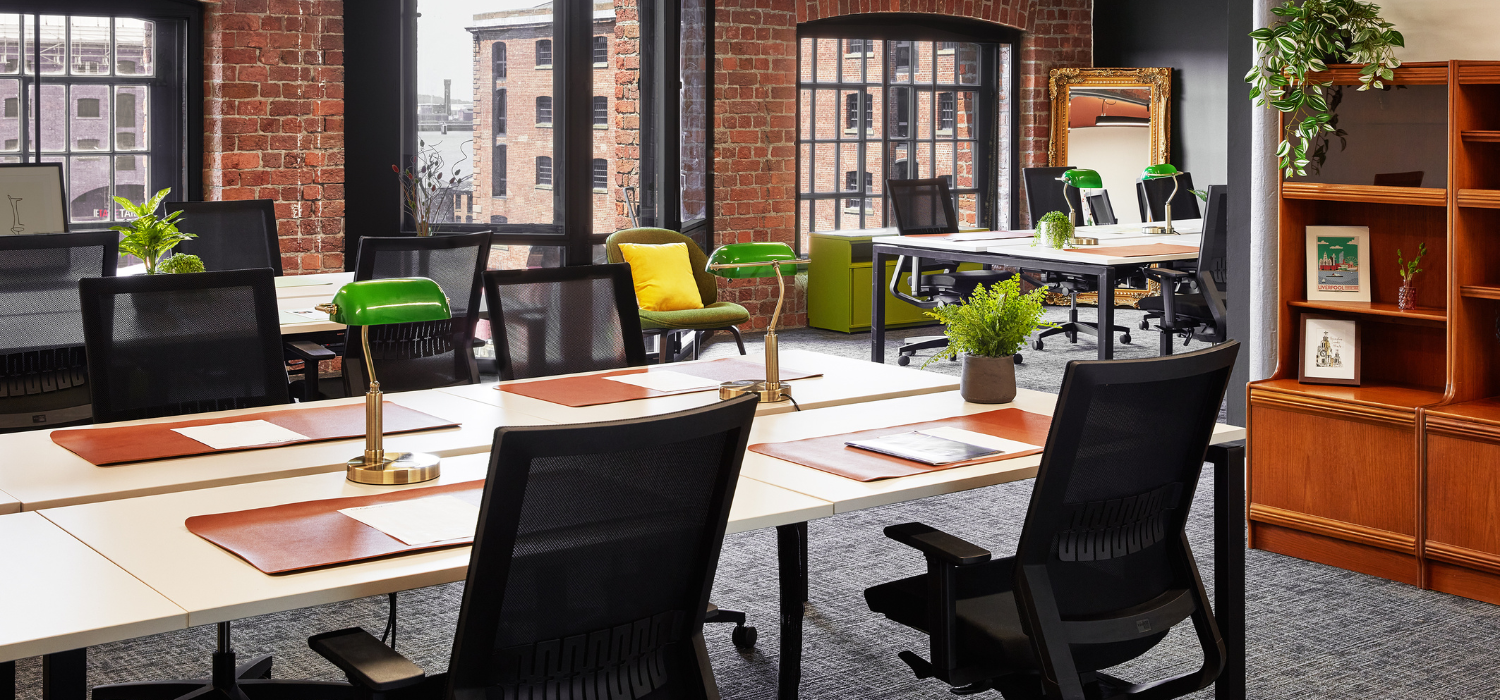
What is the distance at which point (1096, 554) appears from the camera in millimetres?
2541

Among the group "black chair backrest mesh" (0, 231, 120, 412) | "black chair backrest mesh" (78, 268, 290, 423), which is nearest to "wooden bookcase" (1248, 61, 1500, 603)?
"black chair backrest mesh" (78, 268, 290, 423)

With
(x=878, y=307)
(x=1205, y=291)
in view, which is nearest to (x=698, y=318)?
(x=878, y=307)

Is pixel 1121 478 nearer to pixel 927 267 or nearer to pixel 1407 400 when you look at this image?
pixel 1407 400

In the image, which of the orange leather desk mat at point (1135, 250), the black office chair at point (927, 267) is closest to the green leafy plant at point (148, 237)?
the black office chair at point (927, 267)

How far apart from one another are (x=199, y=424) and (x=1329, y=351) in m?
3.33

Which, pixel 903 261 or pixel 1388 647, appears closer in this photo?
pixel 1388 647

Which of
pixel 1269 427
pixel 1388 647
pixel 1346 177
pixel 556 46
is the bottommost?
pixel 1388 647

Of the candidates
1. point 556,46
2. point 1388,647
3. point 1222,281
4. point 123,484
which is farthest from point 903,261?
point 123,484

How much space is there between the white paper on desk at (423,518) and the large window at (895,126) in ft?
24.4

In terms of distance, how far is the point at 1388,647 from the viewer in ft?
12.2

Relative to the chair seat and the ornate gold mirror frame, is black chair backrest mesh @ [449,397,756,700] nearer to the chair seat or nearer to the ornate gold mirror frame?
the chair seat

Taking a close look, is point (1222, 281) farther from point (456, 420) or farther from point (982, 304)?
point (456, 420)

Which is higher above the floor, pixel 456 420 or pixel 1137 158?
pixel 1137 158

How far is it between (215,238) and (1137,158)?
7.05 meters
